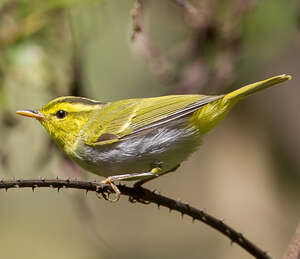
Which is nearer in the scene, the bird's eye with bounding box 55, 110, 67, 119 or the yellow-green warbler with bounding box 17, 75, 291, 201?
the yellow-green warbler with bounding box 17, 75, 291, 201

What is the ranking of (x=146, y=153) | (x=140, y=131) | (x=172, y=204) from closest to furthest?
1. (x=172, y=204)
2. (x=146, y=153)
3. (x=140, y=131)

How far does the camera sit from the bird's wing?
3320 millimetres

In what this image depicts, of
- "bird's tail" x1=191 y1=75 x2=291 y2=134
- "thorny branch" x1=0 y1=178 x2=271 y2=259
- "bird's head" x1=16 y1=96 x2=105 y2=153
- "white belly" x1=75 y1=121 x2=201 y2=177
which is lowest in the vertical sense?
"thorny branch" x1=0 y1=178 x2=271 y2=259

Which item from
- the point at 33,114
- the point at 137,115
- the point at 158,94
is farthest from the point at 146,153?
the point at 158,94

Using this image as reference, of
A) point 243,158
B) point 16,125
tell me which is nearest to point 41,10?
point 16,125

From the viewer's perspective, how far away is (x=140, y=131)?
341 cm

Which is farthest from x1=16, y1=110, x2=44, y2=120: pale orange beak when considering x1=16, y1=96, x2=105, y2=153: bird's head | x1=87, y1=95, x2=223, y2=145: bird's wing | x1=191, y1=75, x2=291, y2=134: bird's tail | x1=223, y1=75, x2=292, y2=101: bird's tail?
x1=223, y1=75, x2=292, y2=101: bird's tail

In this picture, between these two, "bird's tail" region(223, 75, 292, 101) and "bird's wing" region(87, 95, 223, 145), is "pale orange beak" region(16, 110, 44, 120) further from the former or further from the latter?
"bird's tail" region(223, 75, 292, 101)

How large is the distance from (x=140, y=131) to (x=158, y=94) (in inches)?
177

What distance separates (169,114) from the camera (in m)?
3.38

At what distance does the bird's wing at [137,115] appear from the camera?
332 centimetres

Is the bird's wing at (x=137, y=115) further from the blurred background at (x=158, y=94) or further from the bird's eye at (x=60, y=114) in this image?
the blurred background at (x=158, y=94)

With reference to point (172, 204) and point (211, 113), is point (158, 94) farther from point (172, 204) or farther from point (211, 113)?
point (172, 204)

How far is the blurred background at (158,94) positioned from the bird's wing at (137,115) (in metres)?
0.52
